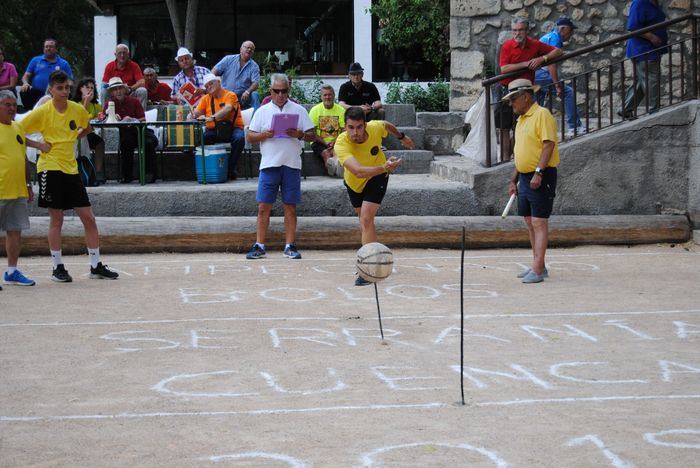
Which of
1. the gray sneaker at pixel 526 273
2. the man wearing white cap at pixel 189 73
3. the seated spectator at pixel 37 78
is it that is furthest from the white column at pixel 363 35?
the gray sneaker at pixel 526 273

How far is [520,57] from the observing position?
13211 millimetres

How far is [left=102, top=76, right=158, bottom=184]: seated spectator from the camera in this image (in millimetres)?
14320

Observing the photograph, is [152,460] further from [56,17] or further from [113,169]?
[56,17]

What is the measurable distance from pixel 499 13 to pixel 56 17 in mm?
20765

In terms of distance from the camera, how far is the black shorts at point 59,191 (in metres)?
10.0

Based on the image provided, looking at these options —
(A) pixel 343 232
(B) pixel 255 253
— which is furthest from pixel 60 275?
(A) pixel 343 232

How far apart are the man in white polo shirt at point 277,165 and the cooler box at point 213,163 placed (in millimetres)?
2268

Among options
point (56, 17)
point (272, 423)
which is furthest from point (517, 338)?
point (56, 17)

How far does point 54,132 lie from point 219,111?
4.17 meters

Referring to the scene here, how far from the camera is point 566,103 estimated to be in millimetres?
14625

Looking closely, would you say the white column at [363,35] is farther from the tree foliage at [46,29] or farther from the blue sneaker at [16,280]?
the tree foliage at [46,29]

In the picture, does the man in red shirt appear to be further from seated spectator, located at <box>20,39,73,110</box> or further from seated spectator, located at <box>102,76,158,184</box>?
seated spectator, located at <box>20,39,73,110</box>

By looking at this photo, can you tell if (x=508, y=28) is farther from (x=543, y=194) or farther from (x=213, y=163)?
(x=543, y=194)

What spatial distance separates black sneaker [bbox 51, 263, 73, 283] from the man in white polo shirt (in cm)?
213
